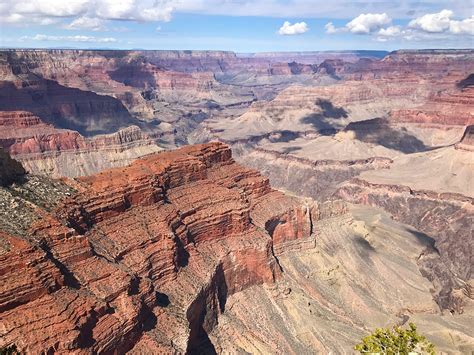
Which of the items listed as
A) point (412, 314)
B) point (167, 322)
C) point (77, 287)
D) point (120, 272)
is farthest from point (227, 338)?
point (412, 314)

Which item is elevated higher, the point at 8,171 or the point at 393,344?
the point at 8,171

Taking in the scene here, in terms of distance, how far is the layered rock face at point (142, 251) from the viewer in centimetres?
3719

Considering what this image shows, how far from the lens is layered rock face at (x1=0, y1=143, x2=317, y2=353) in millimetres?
37188

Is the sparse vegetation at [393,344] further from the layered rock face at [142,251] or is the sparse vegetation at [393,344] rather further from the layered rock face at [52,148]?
the layered rock face at [52,148]

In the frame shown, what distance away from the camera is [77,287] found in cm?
4153

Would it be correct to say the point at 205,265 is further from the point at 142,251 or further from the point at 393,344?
the point at 393,344

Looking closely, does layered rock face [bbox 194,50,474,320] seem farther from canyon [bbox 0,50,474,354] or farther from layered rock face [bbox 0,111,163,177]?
layered rock face [bbox 0,111,163,177]

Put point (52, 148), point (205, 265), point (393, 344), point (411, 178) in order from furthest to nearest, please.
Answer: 1. point (52, 148)
2. point (411, 178)
3. point (205, 265)
4. point (393, 344)

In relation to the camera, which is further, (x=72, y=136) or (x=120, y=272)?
(x=72, y=136)

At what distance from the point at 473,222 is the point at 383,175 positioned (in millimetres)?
36998

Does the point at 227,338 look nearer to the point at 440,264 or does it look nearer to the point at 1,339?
the point at 1,339

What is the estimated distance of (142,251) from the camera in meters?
52.2

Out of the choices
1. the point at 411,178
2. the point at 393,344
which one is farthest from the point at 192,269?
the point at 411,178

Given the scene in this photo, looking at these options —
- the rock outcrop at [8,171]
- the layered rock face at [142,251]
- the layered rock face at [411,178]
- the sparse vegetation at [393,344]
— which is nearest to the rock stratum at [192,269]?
the layered rock face at [142,251]
